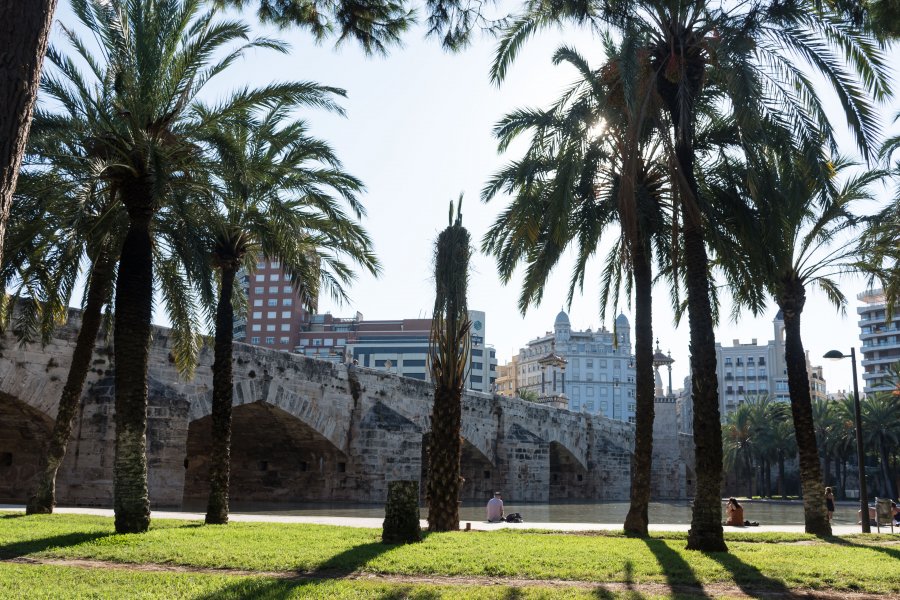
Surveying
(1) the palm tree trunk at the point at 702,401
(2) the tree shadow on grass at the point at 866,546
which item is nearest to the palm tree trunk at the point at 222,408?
(1) the palm tree trunk at the point at 702,401

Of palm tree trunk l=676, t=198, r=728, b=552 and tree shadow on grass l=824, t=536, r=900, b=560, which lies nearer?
palm tree trunk l=676, t=198, r=728, b=552

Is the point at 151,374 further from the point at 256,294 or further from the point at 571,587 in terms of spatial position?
the point at 256,294

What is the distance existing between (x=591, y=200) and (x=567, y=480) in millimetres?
27459

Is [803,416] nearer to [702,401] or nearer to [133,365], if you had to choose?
[702,401]

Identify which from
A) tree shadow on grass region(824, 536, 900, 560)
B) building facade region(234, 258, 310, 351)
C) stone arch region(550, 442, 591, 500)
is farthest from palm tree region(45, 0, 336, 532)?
building facade region(234, 258, 310, 351)

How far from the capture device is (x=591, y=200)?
14.4 metres

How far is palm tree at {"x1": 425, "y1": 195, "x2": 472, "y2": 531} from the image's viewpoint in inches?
496

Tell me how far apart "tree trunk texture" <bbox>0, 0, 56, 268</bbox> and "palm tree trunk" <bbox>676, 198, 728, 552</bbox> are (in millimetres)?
8613

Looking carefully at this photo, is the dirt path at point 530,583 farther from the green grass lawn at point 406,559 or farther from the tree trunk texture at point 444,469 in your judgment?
the tree trunk texture at point 444,469

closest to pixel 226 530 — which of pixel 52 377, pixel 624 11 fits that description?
pixel 52 377

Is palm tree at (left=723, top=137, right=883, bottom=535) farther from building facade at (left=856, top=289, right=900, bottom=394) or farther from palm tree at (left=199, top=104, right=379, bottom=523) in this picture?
building facade at (left=856, top=289, right=900, bottom=394)

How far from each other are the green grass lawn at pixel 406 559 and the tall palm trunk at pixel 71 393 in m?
1.63

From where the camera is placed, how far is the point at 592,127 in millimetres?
12336

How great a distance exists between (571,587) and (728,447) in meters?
52.5
